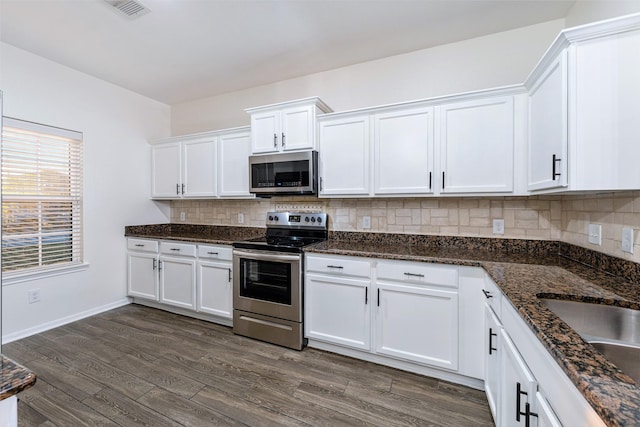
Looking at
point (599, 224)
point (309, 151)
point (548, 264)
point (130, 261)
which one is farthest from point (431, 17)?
point (130, 261)

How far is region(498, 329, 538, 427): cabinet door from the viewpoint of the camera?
1.04m

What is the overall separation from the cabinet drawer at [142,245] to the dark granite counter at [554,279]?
2110mm

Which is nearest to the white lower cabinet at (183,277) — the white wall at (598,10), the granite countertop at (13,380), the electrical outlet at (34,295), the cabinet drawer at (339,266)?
the electrical outlet at (34,295)

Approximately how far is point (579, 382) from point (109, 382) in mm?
2672

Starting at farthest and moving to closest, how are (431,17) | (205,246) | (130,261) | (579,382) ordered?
(130,261)
(205,246)
(431,17)
(579,382)

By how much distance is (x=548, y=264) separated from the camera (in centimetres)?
→ 186

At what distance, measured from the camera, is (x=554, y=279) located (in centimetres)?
151

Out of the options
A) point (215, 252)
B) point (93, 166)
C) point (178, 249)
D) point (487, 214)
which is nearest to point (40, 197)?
point (93, 166)

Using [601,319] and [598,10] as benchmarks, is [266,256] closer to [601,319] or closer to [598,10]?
[601,319]

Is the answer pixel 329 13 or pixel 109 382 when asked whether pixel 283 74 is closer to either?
pixel 329 13

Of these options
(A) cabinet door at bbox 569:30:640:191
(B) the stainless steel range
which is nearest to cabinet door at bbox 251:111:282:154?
(B) the stainless steel range

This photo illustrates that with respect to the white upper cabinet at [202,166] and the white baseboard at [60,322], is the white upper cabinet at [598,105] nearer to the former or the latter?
the white upper cabinet at [202,166]

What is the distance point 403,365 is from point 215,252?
2.06m

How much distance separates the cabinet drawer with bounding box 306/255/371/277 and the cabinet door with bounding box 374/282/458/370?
174mm
